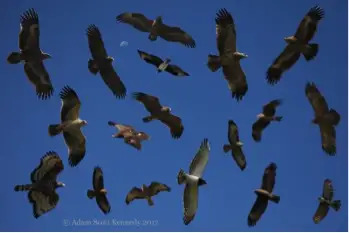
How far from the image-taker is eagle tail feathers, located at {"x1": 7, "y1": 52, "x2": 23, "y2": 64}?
1931cm

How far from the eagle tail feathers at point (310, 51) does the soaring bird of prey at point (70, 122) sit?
15.1 feet

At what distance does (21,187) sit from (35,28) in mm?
3126

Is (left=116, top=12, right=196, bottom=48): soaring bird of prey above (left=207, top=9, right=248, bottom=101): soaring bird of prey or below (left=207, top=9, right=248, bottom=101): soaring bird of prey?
above

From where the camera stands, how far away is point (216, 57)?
19547 mm

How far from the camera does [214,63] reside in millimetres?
19516

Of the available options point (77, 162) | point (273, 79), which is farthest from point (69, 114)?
point (273, 79)

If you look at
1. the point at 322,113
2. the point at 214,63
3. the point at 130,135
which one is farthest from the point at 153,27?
the point at 322,113

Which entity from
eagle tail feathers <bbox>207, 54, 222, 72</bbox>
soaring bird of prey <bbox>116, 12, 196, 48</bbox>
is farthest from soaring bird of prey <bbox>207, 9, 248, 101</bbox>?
soaring bird of prey <bbox>116, 12, 196, 48</bbox>

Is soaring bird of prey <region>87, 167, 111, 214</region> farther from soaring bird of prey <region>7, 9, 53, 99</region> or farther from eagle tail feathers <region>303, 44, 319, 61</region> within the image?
eagle tail feathers <region>303, 44, 319, 61</region>

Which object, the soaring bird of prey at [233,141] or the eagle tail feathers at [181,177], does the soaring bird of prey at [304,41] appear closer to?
the soaring bird of prey at [233,141]

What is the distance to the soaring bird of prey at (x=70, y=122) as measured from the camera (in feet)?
64.0

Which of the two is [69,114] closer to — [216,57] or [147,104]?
[147,104]

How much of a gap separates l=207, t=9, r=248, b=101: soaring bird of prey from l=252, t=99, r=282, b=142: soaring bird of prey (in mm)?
566

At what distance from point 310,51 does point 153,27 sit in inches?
125
